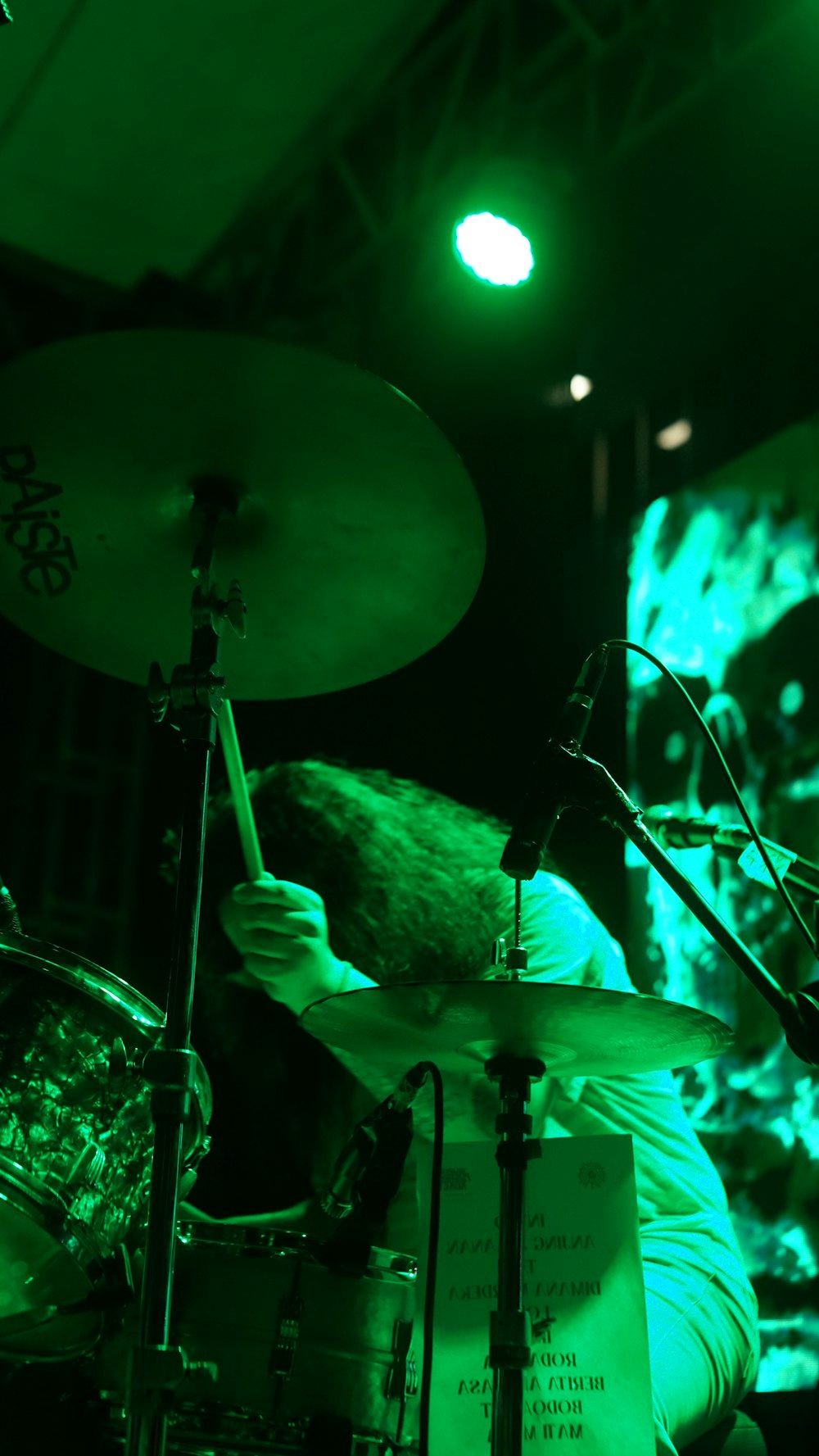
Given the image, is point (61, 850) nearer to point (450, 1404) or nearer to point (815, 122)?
point (450, 1404)

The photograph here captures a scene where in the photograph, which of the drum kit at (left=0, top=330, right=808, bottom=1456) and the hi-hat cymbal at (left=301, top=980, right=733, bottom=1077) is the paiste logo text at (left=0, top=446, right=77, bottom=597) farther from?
the hi-hat cymbal at (left=301, top=980, right=733, bottom=1077)

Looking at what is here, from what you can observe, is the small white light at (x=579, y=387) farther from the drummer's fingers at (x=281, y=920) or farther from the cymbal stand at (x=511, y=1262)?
the cymbal stand at (x=511, y=1262)

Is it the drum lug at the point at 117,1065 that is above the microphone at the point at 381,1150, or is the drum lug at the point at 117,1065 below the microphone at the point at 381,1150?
above

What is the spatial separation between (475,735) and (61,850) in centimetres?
111

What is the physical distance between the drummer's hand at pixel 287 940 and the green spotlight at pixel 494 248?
61.6 inches

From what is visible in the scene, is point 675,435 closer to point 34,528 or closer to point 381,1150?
point 34,528

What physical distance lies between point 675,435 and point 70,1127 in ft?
6.65

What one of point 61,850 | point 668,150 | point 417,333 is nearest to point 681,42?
point 668,150

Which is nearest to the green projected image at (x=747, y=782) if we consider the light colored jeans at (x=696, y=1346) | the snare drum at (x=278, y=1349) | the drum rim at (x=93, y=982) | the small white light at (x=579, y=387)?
the light colored jeans at (x=696, y=1346)

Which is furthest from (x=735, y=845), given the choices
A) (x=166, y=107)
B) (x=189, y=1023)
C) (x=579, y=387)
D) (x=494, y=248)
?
(x=166, y=107)

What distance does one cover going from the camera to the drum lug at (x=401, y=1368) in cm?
150

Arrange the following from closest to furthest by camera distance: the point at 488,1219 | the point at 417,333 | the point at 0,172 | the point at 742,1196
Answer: the point at 488,1219
the point at 742,1196
the point at 417,333
the point at 0,172

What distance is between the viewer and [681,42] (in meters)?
2.83

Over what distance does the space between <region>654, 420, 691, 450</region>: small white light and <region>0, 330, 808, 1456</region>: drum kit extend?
1426 millimetres
